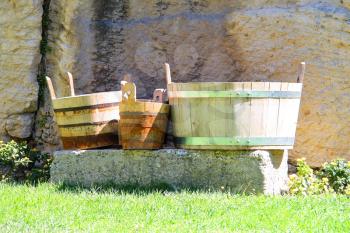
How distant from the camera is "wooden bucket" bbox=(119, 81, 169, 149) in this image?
6578mm

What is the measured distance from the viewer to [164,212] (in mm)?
5234

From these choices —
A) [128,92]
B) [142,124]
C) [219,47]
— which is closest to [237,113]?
[142,124]

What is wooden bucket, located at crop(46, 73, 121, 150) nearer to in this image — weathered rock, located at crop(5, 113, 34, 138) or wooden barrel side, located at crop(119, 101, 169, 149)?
wooden barrel side, located at crop(119, 101, 169, 149)

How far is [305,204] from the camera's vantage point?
5629 millimetres

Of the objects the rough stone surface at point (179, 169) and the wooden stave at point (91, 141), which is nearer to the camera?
the rough stone surface at point (179, 169)

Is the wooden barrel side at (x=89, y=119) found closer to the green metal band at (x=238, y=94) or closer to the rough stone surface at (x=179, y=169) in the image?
the rough stone surface at (x=179, y=169)

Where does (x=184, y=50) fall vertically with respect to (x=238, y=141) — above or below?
above

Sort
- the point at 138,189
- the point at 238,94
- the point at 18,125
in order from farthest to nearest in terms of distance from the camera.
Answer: the point at 18,125
the point at 138,189
the point at 238,94

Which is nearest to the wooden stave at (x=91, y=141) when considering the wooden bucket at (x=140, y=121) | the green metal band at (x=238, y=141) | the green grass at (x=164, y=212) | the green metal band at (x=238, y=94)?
the wooden bucket at (x=140, y=121)

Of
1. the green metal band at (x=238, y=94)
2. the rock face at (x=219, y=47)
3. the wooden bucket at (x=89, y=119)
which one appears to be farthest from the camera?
the rock face at (x=219, y=47)

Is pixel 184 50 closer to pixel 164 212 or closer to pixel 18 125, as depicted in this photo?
A: pixel 18 125

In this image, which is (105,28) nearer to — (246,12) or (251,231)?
(246,12)

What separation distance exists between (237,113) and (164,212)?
150cm

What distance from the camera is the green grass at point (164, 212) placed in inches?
186
